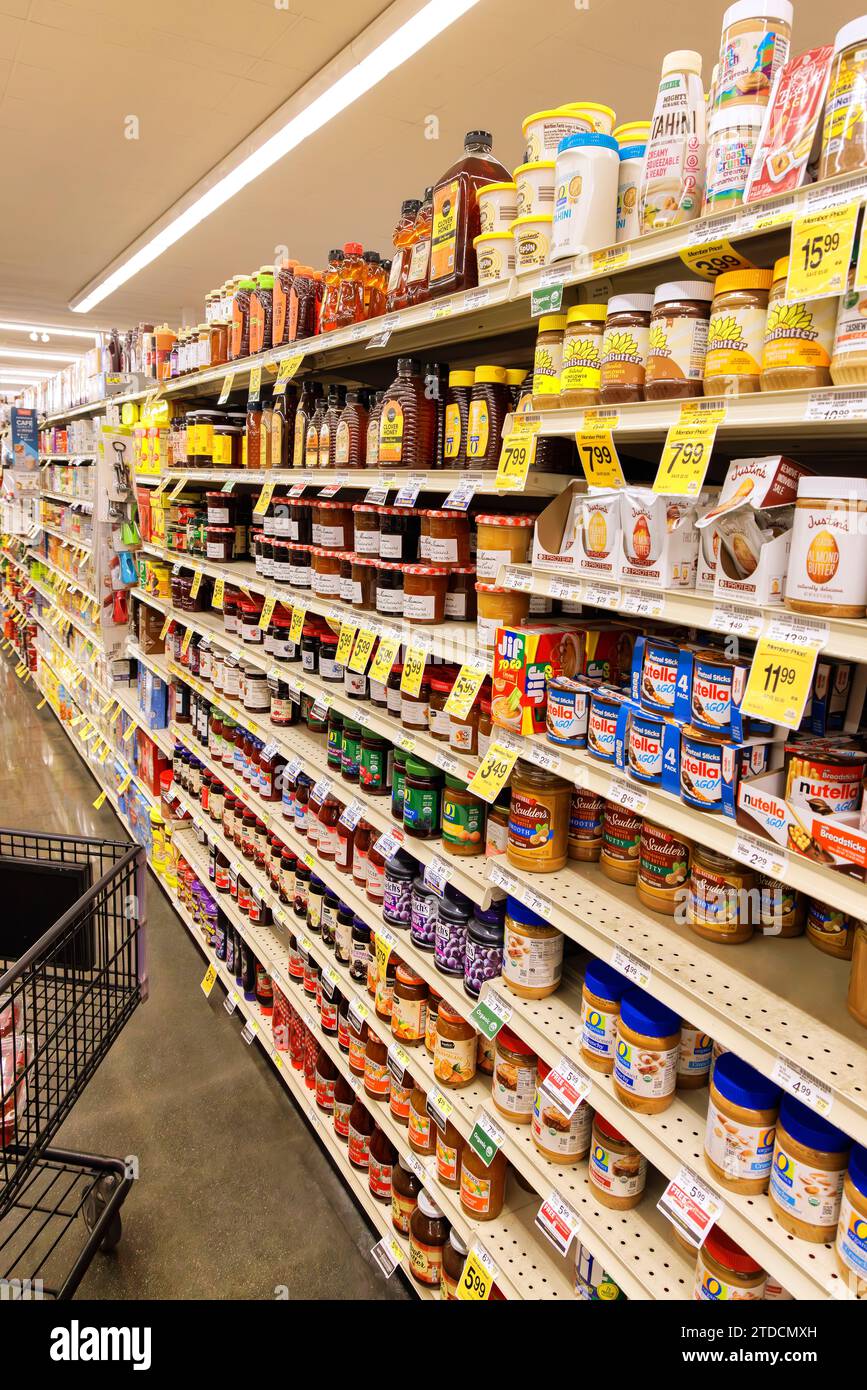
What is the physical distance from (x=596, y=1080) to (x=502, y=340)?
1603 mm

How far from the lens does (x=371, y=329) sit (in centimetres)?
185

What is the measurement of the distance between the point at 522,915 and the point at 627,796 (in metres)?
0.42

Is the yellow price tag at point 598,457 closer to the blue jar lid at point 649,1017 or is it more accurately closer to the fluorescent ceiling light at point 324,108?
the blue jar lid at point 649,1017

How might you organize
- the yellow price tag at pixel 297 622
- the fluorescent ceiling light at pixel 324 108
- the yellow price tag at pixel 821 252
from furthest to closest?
the fluorescent ceiling light at pixel 324 108, the yellow price tag at pixel 297 622, the yellow price tag at pixel 821 252

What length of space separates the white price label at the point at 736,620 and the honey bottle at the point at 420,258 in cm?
105

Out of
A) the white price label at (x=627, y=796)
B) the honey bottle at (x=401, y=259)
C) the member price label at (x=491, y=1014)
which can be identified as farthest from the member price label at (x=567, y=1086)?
the honey bottle at (x=401, y=259)

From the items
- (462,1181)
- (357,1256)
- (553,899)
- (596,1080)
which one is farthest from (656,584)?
(357,1256)

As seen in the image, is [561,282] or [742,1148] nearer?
[742,1148]

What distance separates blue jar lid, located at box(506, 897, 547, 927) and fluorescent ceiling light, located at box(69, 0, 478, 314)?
3800 mm

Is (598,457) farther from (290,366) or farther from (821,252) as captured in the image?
(290,366)

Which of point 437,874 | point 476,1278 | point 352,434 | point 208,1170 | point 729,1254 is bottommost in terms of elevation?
point 208,1170

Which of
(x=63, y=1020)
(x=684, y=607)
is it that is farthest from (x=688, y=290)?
(x=63, y=1020)

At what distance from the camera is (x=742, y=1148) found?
1.12 metres

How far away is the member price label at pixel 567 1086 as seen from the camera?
1.39 m
